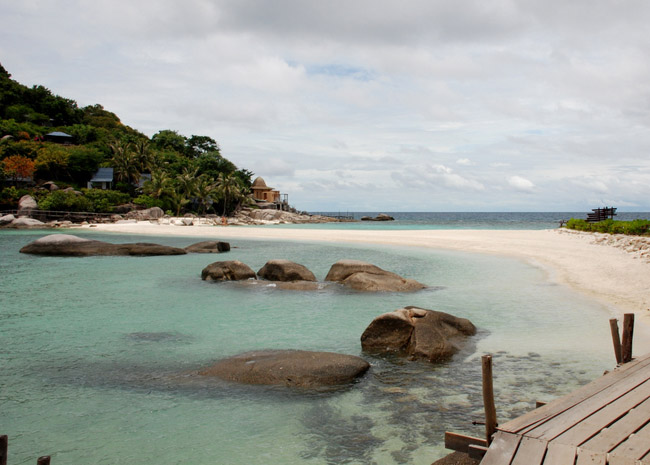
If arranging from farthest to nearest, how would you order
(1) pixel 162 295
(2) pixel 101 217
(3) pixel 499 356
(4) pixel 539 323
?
(2) pixel 101 217, (1) pixel 162 295, (4) pixel 539 323, (3) pixel 499 356

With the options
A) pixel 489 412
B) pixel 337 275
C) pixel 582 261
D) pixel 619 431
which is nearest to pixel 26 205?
pixel 337 275

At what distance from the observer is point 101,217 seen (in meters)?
62.8

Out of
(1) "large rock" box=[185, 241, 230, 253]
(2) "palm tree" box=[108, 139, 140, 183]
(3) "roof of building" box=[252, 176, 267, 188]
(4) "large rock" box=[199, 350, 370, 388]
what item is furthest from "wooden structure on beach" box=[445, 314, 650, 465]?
(3) "roof of building" box=[252, 176, 267, 188]

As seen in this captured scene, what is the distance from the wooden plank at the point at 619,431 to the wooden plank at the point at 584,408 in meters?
0.29

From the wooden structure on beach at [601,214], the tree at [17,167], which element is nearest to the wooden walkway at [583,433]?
the wooden structure on beach at [601,214]

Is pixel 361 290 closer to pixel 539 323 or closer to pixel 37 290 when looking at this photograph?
pixel 539 323

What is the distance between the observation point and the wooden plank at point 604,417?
4.48m

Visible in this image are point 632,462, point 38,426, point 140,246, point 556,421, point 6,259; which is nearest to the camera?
point 632,462

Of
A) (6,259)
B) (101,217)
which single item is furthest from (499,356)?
(101,217)

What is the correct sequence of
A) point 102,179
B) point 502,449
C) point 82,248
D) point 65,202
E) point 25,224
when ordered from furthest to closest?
point 102,179 → point 65,202 → point 25,224 → point 82,248 → point 502,449

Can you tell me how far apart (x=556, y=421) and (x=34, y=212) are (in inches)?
2613

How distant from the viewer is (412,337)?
33.6 ft

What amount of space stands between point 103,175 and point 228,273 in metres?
60.9

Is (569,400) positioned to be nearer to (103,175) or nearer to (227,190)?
(227,190)
